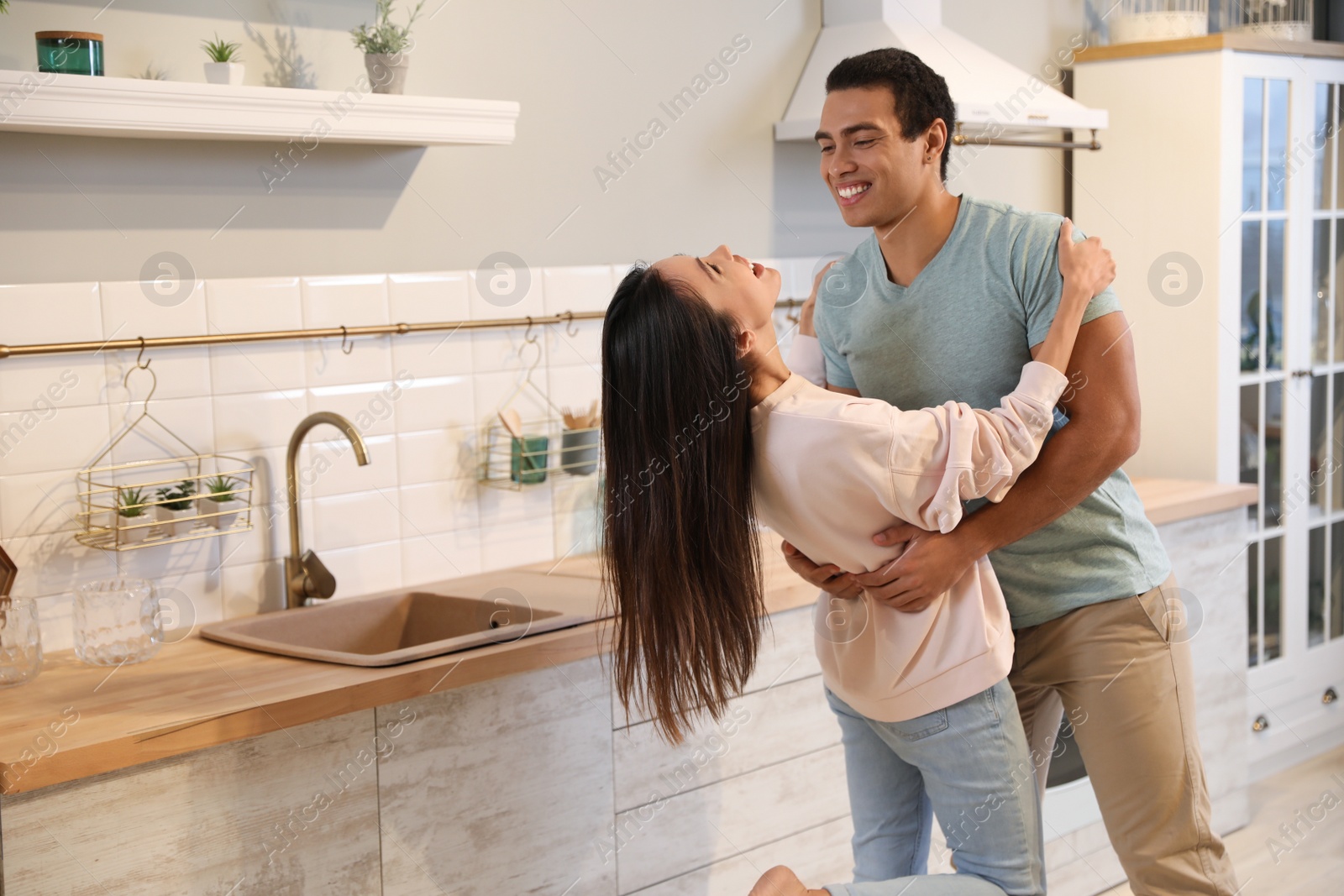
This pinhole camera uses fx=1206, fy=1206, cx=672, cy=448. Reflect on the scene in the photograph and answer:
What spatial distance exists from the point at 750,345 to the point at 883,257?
382 mm

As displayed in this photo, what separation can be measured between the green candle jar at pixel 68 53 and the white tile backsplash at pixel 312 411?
34cm

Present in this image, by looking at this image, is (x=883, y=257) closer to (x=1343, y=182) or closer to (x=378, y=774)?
(x=378, y=774)

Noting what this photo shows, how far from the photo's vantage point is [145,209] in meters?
2.02

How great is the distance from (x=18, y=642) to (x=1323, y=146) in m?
3.52

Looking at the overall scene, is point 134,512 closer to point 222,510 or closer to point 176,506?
point 176,506

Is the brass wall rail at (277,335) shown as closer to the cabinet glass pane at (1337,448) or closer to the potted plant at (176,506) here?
the potted plant at (176,506)

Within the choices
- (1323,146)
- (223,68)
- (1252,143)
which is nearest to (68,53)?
(223,68)

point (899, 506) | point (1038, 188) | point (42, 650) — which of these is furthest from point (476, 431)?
point (1038, 188)

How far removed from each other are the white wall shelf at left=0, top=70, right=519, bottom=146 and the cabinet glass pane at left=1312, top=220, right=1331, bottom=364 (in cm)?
250

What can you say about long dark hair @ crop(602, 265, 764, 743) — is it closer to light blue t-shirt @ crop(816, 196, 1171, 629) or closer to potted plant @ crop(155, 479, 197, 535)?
light blue t-shirt @ crop(816, 196, 1171, 629)

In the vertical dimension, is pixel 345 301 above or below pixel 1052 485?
above

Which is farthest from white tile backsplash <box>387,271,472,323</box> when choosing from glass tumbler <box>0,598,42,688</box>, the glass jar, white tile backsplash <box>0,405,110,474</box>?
the glass jar

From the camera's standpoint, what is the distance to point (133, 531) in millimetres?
1996

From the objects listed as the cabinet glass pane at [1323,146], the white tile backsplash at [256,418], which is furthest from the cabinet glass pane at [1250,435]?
the white tile backsplash at [256,418]
